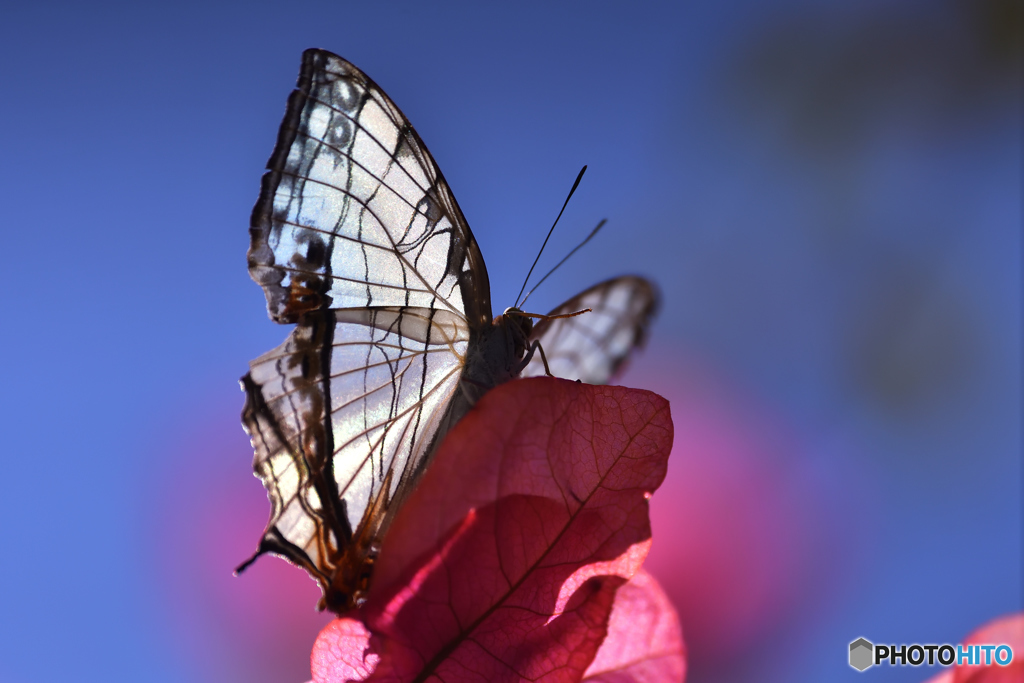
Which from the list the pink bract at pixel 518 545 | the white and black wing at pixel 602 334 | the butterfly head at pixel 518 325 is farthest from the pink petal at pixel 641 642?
the white and black wing at pixel 602 334

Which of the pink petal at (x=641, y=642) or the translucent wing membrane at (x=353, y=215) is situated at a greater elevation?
the translucent wing membrane at (x=353, y=215)

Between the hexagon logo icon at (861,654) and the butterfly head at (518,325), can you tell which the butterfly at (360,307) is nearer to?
the butterfly head at (518,325)

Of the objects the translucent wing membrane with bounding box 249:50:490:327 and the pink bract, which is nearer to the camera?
the pink bract

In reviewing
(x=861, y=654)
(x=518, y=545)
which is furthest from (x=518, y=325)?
(x=861, y=654)

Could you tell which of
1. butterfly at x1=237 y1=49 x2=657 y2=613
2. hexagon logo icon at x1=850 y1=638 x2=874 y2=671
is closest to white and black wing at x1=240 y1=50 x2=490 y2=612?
butterfly at x1=237 y1=49 x2=657 y2=613

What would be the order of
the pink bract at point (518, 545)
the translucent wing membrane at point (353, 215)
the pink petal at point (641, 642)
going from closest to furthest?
the pink bract at point (518, 545) < the pink petal at point (641, 642) < the translucent wing membrane at point (353, 215)

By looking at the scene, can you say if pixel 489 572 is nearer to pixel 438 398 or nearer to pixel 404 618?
pixel 404 618

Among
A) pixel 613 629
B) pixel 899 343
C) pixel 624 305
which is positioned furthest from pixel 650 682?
pixel 899 343

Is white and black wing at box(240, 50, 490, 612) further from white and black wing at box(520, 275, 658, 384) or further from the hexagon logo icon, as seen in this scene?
the hexagon logo icon
